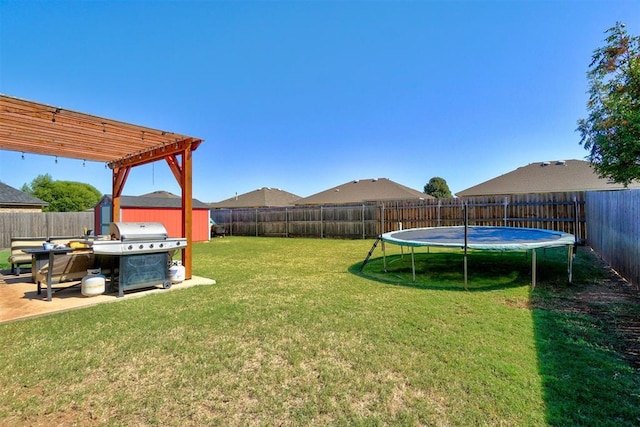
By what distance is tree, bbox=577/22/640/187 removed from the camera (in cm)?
756

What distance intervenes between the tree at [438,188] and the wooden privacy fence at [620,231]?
3124 cm

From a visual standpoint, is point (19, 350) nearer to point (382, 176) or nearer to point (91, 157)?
point (91, 157)

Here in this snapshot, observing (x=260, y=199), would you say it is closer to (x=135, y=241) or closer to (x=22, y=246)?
(x=22, y=246)

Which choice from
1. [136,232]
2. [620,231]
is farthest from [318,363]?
[620,231]

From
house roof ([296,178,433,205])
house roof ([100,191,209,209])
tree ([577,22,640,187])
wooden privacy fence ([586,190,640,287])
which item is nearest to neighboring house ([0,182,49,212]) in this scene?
house roof ([100,191,209,209])

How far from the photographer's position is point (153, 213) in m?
14.4

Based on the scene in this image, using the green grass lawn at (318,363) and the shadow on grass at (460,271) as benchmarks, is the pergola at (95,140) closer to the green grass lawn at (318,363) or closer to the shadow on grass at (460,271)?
the green grass lawn at (318,363)

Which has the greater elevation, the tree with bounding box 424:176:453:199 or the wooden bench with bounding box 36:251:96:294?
the tree with bounding box 424:176:453:199

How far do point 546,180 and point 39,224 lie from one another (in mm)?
27622

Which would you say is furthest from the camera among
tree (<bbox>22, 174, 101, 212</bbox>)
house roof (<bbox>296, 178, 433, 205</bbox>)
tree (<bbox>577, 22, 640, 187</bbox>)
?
tree (<bbox>22, 174, 101, 212</bbox>)

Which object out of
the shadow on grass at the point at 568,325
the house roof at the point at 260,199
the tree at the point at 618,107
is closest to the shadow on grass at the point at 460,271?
the shadow on grass at the point at 568,325

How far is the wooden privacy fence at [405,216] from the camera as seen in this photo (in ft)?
35.9

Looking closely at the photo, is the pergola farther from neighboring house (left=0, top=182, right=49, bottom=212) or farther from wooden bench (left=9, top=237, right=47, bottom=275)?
neighboring house (left=0, top=182, right=49, bottom=212)

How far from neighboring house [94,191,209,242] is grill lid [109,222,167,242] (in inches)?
388
